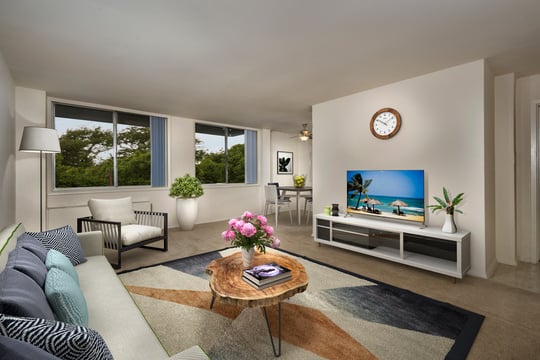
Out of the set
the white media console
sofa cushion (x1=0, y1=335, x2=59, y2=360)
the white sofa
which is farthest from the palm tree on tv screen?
sofa cushion (x1=0, y1=335, x2=59, y2=360)

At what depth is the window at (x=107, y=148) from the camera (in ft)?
15.0

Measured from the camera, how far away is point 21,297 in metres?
1.01

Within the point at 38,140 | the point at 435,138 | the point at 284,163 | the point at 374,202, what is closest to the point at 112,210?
the point at 38,140

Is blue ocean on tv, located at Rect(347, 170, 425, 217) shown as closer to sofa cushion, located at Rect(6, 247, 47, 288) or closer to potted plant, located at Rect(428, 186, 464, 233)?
potted plant, located at Rect(428, 186, 464, 233)

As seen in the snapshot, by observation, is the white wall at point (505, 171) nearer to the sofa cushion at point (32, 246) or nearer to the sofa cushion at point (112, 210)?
the sofa cushion at point (32, 246)

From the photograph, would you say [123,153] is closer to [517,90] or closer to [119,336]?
[119,336]

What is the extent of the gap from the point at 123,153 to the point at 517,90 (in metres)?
6.36

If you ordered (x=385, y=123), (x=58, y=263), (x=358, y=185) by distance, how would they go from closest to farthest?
(x=58, y=263), (x=385, y=123), (x=358, y=185)

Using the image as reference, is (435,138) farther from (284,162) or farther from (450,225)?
(284,162)

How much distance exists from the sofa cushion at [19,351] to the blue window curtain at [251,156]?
623 cm

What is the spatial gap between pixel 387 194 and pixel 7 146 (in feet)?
15.8

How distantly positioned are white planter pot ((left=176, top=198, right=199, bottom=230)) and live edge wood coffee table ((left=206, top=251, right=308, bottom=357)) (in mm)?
3115

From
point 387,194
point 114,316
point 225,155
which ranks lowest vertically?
point 114,316

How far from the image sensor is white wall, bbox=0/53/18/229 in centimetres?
279
